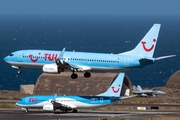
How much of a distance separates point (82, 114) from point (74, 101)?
7145 mm

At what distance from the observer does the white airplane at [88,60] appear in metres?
117

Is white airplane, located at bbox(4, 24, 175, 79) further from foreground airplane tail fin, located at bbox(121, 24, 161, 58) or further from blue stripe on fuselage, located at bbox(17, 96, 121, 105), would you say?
blue stripe on fuselage, located at bbox(17, 96, 121, 105)

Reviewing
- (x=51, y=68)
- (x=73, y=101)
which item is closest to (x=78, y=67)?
(x=51, y=68)

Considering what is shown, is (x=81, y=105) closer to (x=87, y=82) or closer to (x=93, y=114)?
(x=93, y=114)

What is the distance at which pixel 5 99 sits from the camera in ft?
516

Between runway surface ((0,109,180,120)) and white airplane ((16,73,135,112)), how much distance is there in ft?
4.61

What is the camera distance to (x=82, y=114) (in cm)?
12269

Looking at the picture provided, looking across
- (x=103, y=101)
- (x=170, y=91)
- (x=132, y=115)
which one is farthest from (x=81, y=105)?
(x=170, y=91)

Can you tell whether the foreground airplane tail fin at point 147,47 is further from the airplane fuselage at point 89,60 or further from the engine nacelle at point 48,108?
the engine nacelle at point 48,108

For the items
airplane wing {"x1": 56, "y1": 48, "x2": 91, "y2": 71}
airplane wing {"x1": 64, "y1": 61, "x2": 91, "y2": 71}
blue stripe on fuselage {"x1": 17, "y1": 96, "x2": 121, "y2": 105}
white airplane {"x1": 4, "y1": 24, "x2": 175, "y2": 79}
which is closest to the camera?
white airplane {"x1": 4, "y1": 24, "x2": 175, "y2": 79}

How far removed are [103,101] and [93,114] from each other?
572cm

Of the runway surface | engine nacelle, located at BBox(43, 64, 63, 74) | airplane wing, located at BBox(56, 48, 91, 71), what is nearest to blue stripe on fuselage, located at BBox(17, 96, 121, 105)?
the runway surface

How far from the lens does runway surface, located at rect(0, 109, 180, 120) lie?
115m

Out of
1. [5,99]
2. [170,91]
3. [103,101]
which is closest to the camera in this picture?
[103,101]
